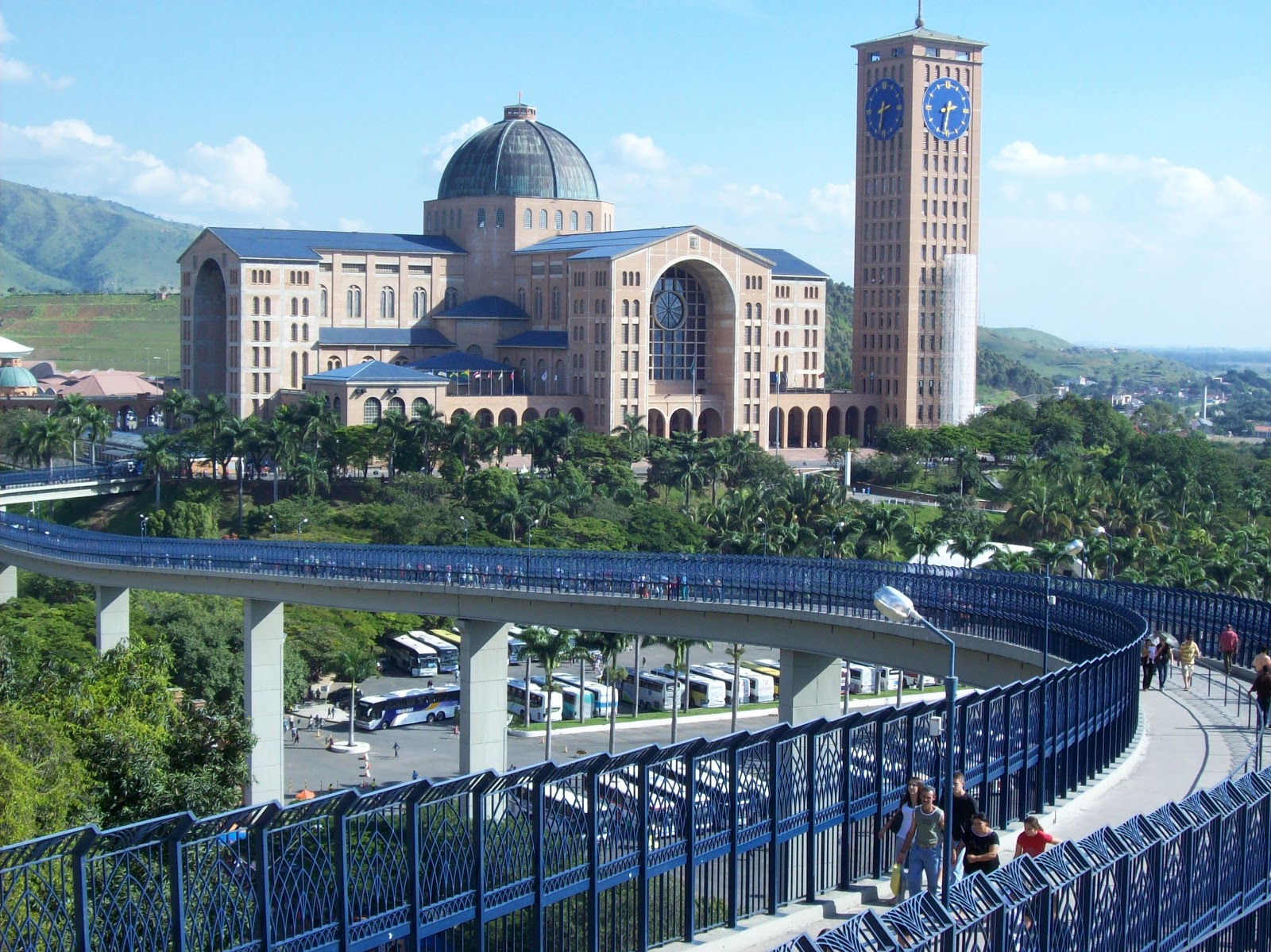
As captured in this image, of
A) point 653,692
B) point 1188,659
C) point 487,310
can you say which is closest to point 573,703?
point 653,692

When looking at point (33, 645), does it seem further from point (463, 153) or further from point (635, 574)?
point (463, 153)

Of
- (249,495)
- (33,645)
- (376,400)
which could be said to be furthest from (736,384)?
(33,645)

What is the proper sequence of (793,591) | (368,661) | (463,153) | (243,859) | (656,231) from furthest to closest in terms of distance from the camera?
Result: (463,153) < (656,231) < (368,661) < (793,591) < (243,859)

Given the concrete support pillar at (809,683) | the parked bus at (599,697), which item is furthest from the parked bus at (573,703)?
the concrete support pillar at (809,683)

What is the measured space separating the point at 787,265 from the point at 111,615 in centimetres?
7718

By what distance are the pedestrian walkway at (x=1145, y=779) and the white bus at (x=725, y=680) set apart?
3612 centimetres

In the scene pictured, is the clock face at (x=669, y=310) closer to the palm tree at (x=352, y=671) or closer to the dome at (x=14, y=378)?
the palm tree at (x=352, y=671)

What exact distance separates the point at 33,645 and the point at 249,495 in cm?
3739

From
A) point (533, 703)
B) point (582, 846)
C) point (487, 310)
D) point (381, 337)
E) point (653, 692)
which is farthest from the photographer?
point (487, 310)

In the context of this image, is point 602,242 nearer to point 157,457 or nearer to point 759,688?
point 157,457

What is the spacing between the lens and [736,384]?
12275 cm

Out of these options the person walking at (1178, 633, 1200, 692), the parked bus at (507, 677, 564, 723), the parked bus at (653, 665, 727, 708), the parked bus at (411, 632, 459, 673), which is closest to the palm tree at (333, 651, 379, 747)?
the parked bus at (411, 632, 459, 673)

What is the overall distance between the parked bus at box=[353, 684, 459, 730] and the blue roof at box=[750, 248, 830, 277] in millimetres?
62584

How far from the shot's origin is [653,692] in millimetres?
74562
